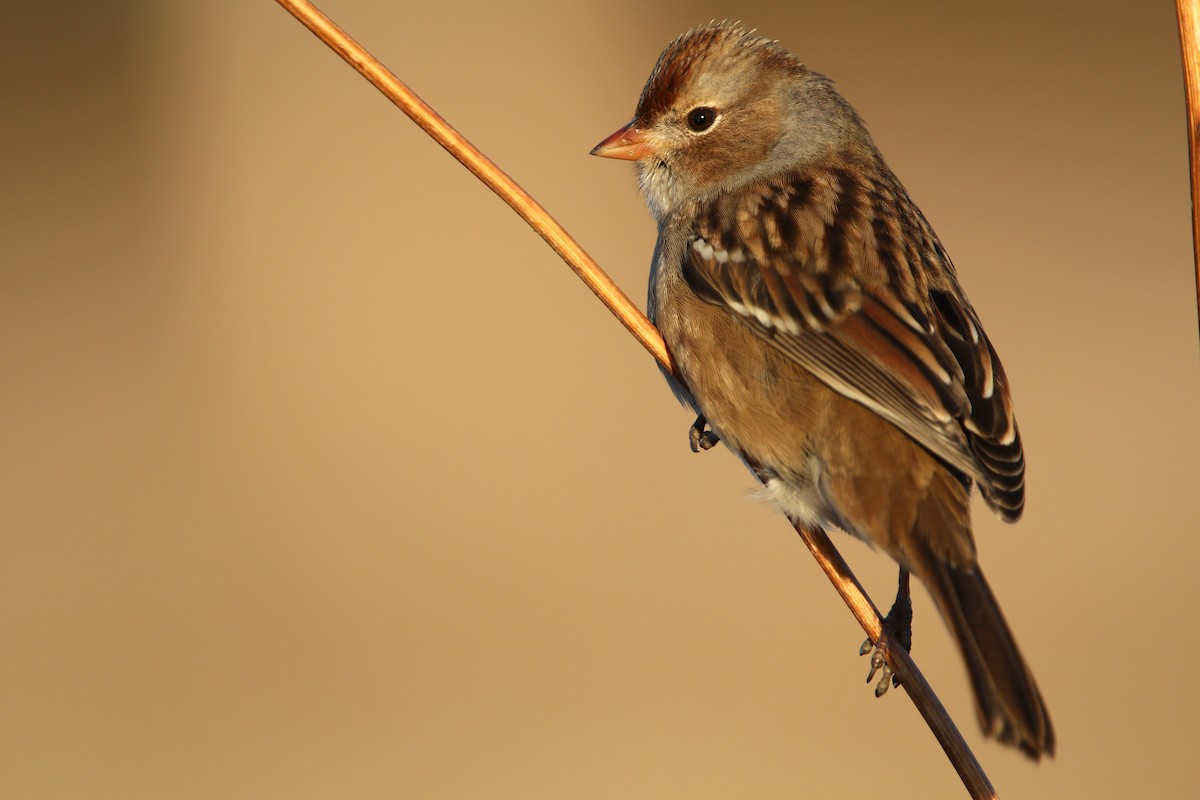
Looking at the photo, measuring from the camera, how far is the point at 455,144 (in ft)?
6.53

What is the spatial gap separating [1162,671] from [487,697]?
3.20 metres

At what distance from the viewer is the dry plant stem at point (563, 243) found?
1.92 meters

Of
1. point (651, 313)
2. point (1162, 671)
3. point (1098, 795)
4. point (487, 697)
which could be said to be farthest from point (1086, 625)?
point (651, 313)

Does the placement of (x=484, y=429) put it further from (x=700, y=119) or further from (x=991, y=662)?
(x=991, y=662)

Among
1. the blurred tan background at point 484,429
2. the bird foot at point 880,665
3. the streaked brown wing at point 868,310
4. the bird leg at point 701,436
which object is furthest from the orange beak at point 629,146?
the blurred tan background at point 484,429

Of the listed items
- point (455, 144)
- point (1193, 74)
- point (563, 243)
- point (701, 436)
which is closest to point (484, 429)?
point (701, 436)

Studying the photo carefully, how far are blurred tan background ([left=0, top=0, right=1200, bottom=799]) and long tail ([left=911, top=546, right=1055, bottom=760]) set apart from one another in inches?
155

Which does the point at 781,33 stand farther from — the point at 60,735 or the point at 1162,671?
the point at 60,735

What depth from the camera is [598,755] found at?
20.4 feet

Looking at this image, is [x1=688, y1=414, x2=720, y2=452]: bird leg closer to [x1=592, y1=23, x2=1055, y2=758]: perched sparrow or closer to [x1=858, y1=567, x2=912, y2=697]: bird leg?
[x1=592, y1=23, x2=1055, y2=758]: perched sparrow

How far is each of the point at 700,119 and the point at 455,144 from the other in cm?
135

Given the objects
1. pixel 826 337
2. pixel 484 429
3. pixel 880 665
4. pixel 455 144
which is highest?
pixel 484 429

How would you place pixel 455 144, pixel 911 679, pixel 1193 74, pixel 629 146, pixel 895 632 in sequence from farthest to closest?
pixel 629 146, pixel 895 632, pixel 911 679, pixel 455 144, pixel 1193 74

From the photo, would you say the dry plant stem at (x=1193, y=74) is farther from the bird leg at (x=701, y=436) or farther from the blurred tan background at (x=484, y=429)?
the blurred tan background at (x=484, y=429)
